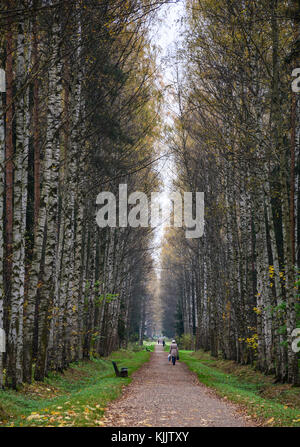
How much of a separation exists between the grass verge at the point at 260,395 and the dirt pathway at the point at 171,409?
30 centimetres

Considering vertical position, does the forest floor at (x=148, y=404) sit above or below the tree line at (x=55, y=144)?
below

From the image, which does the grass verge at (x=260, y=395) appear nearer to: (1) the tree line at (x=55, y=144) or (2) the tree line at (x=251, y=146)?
(2) the tree line at (x=251, y=146)

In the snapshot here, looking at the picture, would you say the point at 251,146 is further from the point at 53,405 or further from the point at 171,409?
the point at 53,405

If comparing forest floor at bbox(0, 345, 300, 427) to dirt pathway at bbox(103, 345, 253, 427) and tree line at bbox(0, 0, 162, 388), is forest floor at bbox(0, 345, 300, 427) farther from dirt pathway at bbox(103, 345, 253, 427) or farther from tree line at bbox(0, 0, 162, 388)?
tree line at bbox(0, 0, 162, 388)

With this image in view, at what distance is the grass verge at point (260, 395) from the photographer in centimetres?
758

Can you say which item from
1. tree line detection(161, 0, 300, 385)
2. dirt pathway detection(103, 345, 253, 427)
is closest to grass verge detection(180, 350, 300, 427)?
dirt pathway detection(103, 345, 253, 427)

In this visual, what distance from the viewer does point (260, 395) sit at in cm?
1151

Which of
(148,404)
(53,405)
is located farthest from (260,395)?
(53,405)

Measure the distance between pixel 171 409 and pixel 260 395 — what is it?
3713mm

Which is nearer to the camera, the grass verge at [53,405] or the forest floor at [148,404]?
the grass verge at [53,405]

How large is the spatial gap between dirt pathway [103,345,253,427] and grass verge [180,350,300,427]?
303 millimetres

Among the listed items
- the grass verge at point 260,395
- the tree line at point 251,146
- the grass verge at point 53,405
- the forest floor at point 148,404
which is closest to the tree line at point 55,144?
the grass verge at point 53,405

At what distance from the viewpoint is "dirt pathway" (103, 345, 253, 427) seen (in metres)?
7.43
